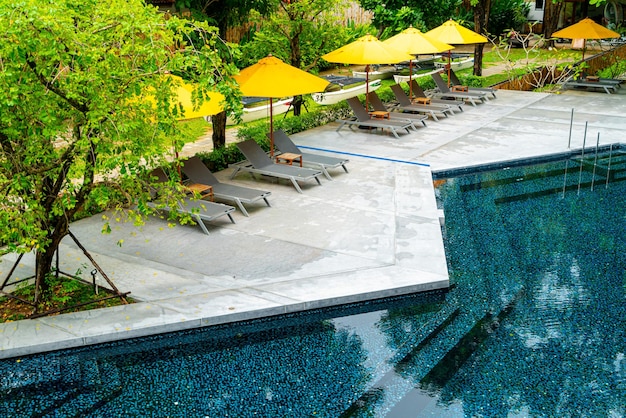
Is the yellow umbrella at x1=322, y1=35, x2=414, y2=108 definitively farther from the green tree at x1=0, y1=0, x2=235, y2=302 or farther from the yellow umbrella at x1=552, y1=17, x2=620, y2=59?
the green tree at x1=0, y1=0, x2=235, y2=302

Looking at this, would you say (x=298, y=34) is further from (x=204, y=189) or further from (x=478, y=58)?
(x=478, y=58)

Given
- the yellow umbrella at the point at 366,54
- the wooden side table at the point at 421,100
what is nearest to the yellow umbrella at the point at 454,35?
the wooden side table at the point at 421,100

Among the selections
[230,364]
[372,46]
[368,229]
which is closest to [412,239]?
[368,229]

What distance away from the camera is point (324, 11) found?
19484 millimetres

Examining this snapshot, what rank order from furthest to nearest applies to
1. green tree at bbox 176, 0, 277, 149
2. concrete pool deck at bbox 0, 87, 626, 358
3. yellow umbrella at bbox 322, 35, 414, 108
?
yellow umbrella at bbox 322, 35, 414, 108 → green tree at bbox 176, 0, 277, 149 → concrete pool deck at bbox 0, 87, 626, 358

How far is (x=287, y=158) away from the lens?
50.0 ft

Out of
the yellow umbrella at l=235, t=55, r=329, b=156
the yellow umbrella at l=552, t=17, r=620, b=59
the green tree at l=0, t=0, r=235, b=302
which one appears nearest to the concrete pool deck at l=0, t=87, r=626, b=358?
the green tree at l=0, t=0, r=235, b=302

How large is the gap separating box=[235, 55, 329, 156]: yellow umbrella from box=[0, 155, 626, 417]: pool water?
5222 mm

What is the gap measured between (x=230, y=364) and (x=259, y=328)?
91 centimetres

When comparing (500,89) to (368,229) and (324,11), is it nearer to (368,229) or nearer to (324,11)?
(324,11)

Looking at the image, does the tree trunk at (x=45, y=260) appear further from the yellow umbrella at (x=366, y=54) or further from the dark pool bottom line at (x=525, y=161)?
the yellow umbrella at (x=366, y=54)

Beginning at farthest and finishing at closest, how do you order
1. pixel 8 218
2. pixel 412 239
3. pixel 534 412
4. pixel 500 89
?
1. pixel 500 89
2. pixel 412 239
3. pixel 8 218
4. pixel 534 412

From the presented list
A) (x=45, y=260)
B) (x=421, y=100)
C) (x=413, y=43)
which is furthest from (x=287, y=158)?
(x=421, y=100)

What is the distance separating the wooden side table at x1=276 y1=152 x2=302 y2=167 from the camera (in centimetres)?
1523
